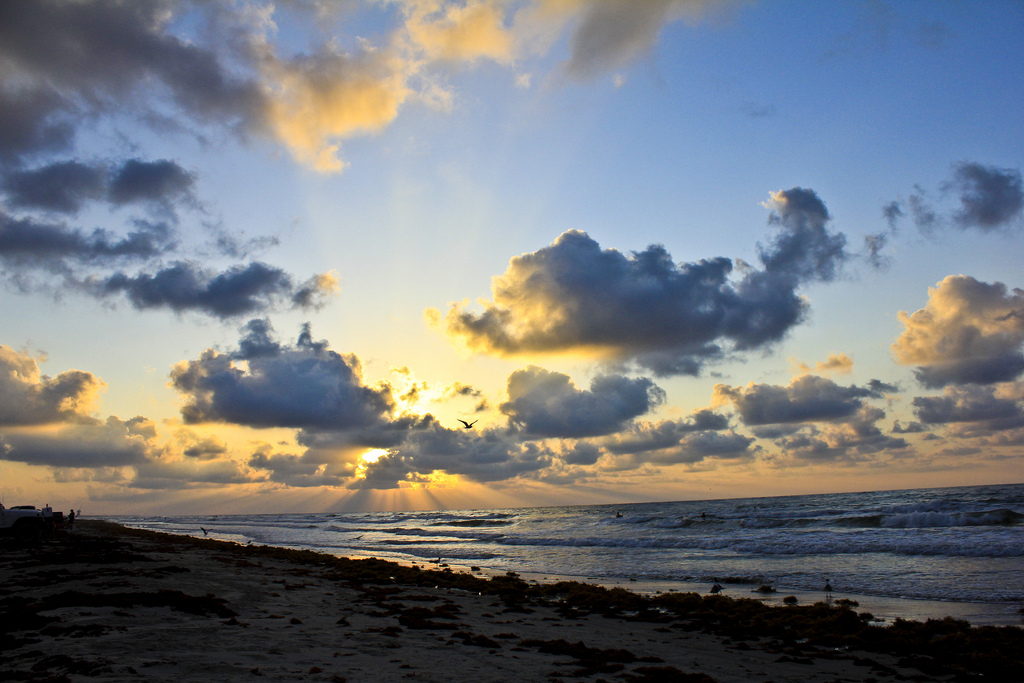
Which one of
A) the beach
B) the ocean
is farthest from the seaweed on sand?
the ocean

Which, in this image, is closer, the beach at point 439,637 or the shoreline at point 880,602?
the beach at point 439,637

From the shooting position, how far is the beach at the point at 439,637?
1005 cm

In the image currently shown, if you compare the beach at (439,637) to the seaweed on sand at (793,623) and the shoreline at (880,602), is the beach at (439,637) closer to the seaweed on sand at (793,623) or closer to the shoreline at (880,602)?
the seaweed on sand at (793,623)

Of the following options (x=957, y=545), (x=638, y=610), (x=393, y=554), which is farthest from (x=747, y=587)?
(x=393, y=554)

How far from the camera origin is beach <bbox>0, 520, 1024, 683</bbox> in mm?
10055

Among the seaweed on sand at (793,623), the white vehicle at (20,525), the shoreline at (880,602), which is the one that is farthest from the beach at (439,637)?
the white vehicle at (20,525)

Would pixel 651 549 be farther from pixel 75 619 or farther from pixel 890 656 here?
pixel 75 619

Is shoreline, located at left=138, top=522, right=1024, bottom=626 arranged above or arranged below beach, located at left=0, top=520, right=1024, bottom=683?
below

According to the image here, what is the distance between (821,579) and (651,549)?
712 inches

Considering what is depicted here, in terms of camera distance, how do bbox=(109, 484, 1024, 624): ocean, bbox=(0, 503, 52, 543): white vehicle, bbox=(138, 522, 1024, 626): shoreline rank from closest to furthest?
bbox=(138, 522, 1024, 626): shoreline
bbox=(109, 484, 1024, 624): ocean
bbox=(0, 503, 52, 543): white vehicle

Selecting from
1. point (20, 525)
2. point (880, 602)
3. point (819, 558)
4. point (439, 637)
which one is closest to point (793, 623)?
point (880, 602)

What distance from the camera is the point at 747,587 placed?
2439cm

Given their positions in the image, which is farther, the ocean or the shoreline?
the ocean

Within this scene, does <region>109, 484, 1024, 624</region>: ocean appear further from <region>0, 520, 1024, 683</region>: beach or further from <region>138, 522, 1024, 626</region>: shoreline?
<region>0, 520, 1024, 683</region>: beach
